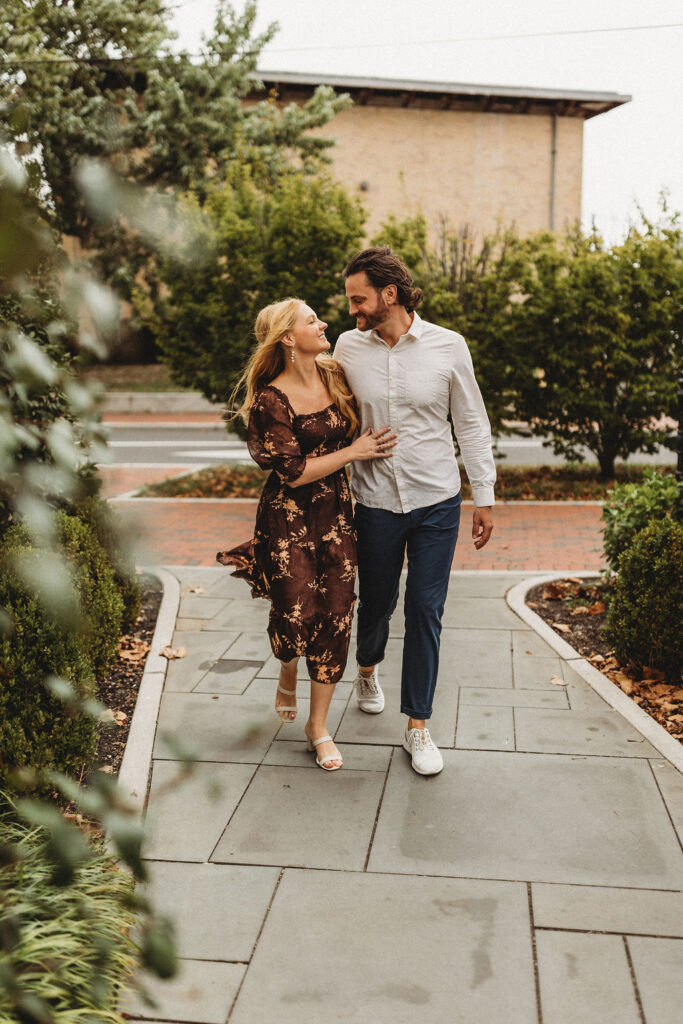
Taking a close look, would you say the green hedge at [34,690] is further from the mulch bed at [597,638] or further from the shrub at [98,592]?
the mulch bed at [597,638]

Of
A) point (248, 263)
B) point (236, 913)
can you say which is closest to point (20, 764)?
point (236, 913)

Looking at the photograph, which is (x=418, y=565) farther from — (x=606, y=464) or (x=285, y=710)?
(x=606, y=464)

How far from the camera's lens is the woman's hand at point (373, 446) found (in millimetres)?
3715

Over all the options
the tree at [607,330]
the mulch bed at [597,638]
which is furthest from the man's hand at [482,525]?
the tree at [607,330]

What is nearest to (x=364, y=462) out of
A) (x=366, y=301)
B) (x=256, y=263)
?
(x=366, y=301)

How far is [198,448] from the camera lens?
16.6 metres

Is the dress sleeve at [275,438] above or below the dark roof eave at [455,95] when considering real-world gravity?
below

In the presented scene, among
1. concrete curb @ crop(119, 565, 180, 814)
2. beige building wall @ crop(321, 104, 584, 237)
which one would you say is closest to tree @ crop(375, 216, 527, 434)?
concrete curb @ crop(119, 565, 180, 814)

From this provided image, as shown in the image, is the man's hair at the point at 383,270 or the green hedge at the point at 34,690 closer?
the green hedge at the point at 34,690

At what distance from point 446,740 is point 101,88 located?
70.8ft

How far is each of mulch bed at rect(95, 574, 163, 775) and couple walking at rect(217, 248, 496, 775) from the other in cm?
92

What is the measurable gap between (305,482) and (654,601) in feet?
6.52

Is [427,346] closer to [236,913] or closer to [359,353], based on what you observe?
[359,353]

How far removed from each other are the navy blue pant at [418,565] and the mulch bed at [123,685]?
1.24 meters
